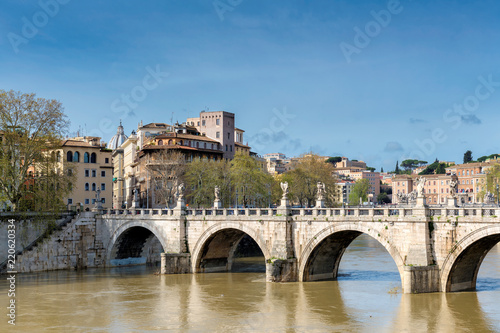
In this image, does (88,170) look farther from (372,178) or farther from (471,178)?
(372,178)

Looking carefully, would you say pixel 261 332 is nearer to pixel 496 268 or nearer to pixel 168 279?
pixel 168 279

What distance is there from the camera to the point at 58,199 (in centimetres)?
5125

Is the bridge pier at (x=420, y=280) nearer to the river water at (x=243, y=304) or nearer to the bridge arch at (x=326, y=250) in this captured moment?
the river water at (x=243, y=304)

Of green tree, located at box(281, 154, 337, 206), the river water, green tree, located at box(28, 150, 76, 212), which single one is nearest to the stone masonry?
the river water

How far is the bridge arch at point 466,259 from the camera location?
32.6m

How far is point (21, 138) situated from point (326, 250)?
27.7m

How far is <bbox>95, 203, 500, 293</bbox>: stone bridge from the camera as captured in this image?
1332 inches

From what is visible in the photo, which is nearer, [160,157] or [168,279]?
[168,279]

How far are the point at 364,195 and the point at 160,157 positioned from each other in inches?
3629

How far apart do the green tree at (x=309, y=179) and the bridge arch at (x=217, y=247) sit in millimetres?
29888

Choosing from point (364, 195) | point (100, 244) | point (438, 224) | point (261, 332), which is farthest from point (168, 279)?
point (364, 195)

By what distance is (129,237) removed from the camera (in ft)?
180

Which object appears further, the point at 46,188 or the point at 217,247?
the point at 46,188

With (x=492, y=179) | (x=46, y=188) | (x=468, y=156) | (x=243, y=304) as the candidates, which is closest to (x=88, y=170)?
(x=46, y=188)
